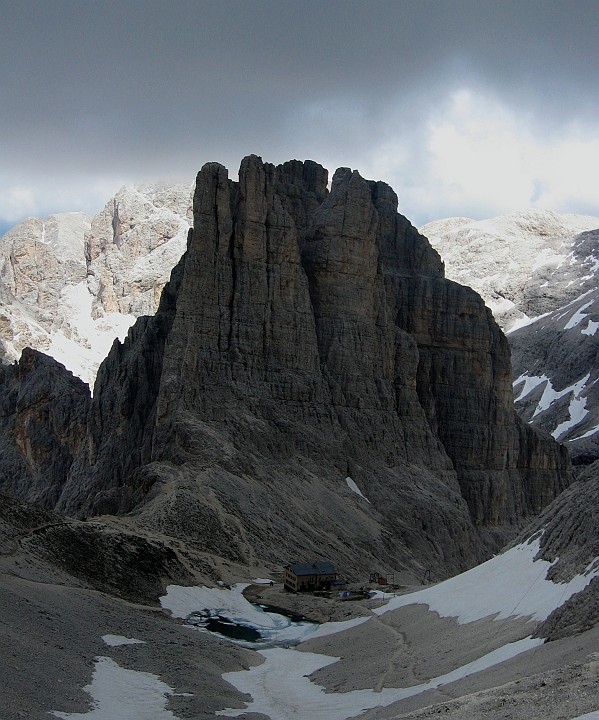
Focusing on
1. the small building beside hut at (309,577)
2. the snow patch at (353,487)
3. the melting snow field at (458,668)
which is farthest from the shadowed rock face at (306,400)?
the melting snow field at (458,668)

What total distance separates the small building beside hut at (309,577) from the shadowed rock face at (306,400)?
872 centimetres

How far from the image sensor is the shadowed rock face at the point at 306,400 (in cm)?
9431

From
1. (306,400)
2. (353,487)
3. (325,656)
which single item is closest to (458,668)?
(325,656)

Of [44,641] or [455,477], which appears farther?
[455,477]

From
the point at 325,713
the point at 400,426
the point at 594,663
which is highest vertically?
the point at 400,426

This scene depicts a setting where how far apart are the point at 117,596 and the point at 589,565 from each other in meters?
29.6

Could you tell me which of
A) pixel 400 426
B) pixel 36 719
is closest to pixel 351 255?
pixel 400 426

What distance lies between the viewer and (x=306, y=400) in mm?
110250

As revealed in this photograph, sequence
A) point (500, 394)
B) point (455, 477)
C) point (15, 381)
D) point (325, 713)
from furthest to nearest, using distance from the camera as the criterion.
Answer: point (15, 381) < point (500, 394) < point (455, 477) < point (325, 713)

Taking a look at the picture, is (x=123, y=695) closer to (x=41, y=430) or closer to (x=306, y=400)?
(x=306, y=400)

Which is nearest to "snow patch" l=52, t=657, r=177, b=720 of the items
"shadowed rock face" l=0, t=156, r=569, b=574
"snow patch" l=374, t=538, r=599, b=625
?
"snow patch" l=374, t=538, r=599, b=625

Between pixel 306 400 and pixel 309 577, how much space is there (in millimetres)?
39101

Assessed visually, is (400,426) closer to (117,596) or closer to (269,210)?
(269,210)

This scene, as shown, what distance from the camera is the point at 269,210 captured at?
11331 cm
